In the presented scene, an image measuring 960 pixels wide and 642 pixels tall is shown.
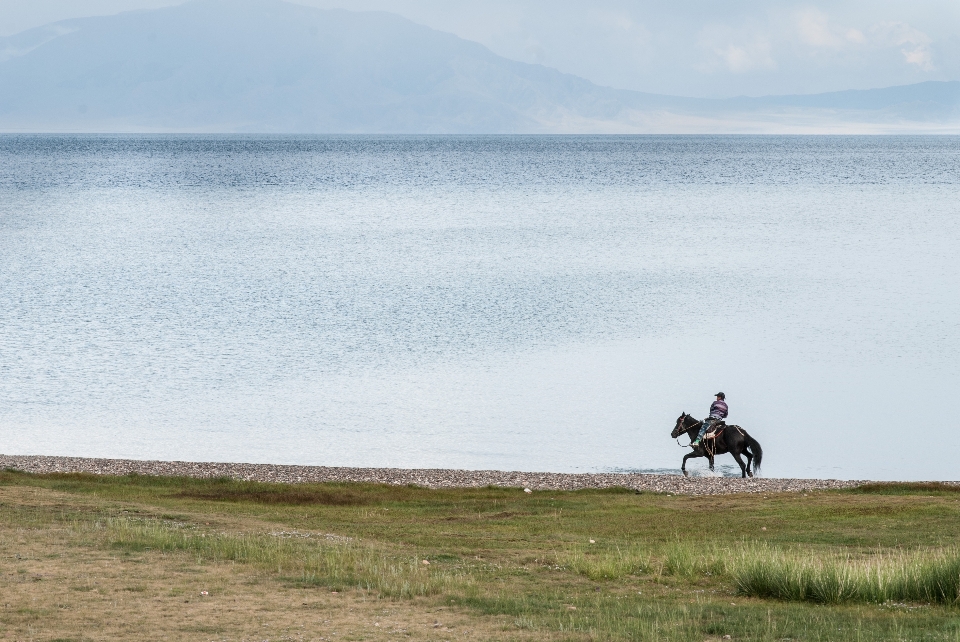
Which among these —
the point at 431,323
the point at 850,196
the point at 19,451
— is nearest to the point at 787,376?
the point at 431,323

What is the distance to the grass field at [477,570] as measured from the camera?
14.5 metres

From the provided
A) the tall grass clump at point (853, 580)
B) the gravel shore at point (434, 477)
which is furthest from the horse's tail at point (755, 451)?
the tall grass clump at point (853, 580)

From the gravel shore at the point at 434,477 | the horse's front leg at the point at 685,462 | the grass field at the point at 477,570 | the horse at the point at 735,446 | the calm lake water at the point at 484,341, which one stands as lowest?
the grass field at the point at 477,570

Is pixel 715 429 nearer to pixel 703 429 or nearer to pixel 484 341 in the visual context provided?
pixel 703 429

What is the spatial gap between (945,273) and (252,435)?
5382 cm

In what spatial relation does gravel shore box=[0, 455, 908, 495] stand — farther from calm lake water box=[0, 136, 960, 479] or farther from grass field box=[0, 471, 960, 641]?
grass field box=[0, 471, 960, 641]

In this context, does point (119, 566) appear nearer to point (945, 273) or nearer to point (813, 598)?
point (813, 598)

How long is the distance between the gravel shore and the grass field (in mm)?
4102

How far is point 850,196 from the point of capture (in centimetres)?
15225

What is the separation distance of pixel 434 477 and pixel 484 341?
2320 cm

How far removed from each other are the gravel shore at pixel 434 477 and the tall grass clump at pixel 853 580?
40.7 feet

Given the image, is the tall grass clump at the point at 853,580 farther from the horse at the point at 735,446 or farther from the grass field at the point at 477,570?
the horse at the point at 735,446

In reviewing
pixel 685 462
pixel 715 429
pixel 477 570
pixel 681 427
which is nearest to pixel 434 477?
pixel 681 427

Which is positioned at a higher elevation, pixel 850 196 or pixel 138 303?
pixel 850 196
